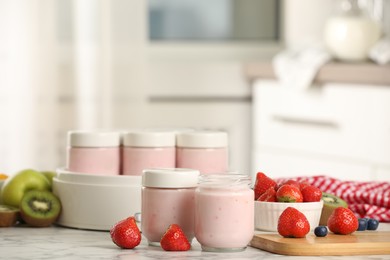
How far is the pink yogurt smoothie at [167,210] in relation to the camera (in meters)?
1.53

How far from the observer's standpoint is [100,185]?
5.76 ft

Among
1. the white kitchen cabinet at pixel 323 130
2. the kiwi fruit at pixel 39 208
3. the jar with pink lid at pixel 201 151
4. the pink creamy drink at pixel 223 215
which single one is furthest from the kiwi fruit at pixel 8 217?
the white kitchen cabinet at pixel 323 130

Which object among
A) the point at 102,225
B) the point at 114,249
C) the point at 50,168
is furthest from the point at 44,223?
the point at 50,168

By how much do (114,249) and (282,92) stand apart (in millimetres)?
2332

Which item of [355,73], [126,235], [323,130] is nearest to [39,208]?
A: [126,235]

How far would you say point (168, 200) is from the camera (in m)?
1.53

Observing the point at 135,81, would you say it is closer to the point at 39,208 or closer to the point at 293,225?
the point at 39,208

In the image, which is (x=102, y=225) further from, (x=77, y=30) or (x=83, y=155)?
(x=77, y=30)

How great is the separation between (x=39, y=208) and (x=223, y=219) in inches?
18.1

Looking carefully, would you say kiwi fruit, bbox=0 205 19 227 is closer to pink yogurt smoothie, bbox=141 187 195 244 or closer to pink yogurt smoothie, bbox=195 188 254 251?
pink yogurt smoothie, bbox=141 187 195 244

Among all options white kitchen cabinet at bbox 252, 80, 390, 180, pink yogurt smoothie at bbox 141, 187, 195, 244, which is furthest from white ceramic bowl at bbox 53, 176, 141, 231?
white kitchen cabinet at bbox 252, 80, 390, 180

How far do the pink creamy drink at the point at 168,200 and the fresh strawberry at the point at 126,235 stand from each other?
39 mm

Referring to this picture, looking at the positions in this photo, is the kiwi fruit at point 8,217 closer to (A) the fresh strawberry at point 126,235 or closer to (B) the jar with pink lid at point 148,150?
(B) the jar with pink lid at point 148,150

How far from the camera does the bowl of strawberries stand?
1.62m
